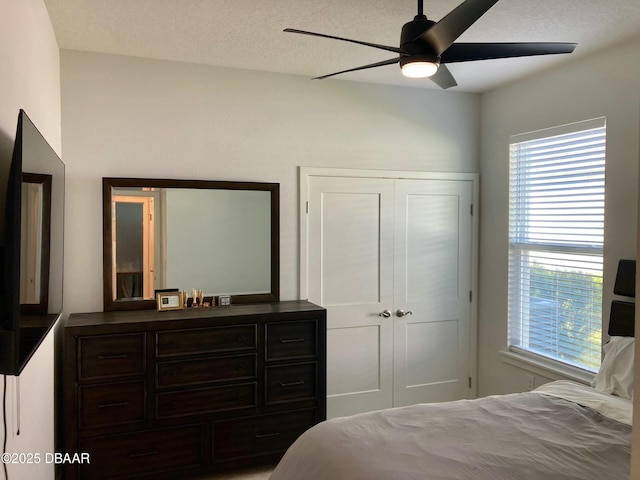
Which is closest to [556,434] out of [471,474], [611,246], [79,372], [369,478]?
[471,474]

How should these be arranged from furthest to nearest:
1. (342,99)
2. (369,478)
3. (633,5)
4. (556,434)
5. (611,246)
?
(342,99)
(611,246)
(633,5)
(556,434)
(369,478)

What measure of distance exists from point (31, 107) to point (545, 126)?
10.7 ft

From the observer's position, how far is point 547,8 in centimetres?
253

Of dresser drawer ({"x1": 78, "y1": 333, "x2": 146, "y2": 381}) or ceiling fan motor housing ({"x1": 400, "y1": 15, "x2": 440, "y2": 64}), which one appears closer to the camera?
ceiling fan motor housing ({"x1": 400, "y1": 15, "x2": 440, "y2": 64})

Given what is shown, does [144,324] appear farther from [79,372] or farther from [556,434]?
[556,434]

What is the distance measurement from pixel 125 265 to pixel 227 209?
0.78 m

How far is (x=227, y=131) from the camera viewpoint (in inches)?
140

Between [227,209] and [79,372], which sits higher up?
[227,209]

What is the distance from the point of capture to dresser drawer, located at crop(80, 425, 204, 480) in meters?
2.90

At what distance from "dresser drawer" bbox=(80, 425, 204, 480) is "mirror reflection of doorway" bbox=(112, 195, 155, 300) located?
0.89 meters

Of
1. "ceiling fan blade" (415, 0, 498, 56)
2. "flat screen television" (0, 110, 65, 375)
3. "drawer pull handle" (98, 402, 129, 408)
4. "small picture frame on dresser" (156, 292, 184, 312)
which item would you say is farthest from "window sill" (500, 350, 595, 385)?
"flat screen television" (0, 110, 65, 375)

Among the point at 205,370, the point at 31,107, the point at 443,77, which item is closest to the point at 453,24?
the point at 443,77

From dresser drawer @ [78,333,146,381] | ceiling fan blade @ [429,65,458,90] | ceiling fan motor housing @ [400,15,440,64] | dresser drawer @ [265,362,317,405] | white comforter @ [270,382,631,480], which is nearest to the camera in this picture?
white comforter @ [270,382,631,480]

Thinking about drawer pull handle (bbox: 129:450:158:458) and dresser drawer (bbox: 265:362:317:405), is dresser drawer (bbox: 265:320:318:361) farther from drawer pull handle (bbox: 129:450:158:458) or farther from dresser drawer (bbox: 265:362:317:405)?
drawer pull handle (bbox: 129:450:158:458)
